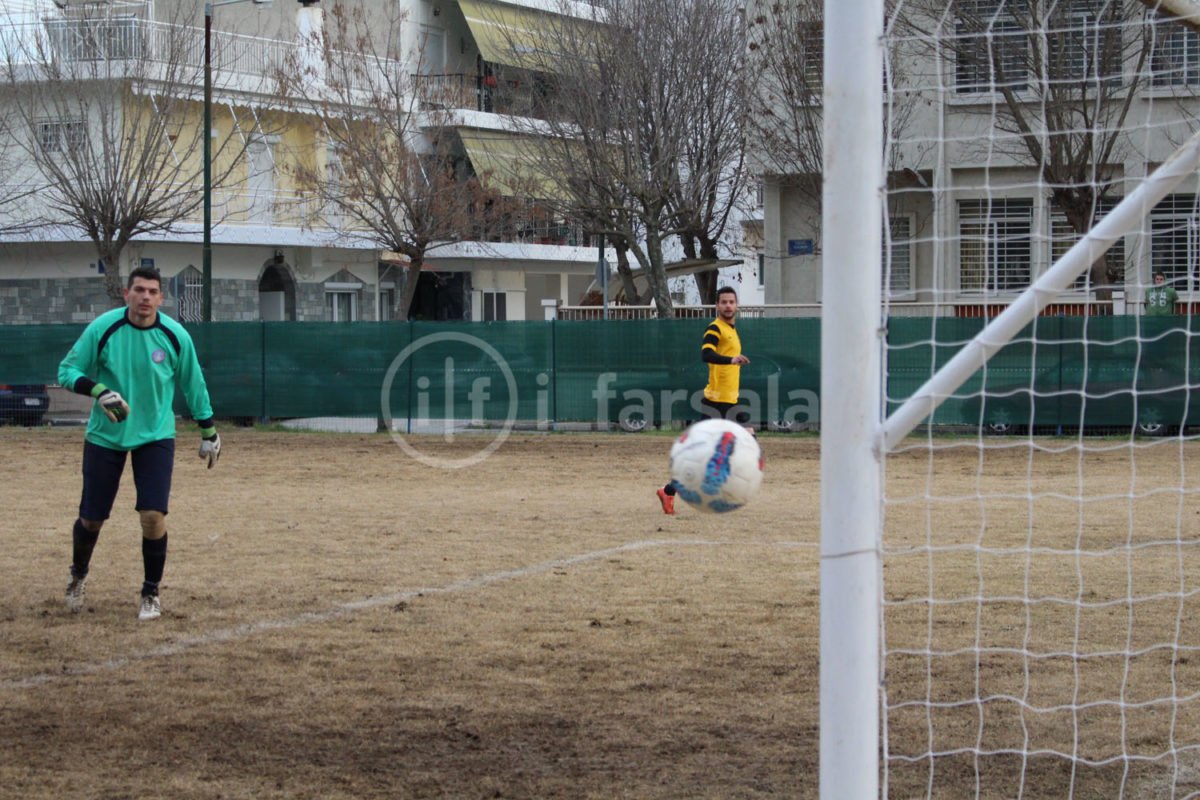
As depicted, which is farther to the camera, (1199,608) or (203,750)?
(1199,608)

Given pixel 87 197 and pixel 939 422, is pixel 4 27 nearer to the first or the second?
pixel 87 197

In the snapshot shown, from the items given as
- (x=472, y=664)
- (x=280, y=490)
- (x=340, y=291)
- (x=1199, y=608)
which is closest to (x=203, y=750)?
(x=472, y=664)

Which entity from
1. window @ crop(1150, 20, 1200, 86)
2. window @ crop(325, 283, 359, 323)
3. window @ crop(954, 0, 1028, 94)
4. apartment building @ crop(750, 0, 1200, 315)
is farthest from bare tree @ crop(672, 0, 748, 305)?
window @ crop(325, 283, 359, 323)

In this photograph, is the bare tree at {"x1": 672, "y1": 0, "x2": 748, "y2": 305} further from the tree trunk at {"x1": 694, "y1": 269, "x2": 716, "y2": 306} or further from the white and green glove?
the white and green glove

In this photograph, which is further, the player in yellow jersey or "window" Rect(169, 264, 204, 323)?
"window" Rect(169, 264, 204, 323)

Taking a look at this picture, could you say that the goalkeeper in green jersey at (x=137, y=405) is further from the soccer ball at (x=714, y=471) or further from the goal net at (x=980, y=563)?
the goal net at (x=980, y=563)

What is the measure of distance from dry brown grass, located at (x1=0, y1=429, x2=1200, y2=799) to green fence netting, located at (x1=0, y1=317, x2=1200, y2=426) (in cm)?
846

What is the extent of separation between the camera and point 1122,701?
5586mm

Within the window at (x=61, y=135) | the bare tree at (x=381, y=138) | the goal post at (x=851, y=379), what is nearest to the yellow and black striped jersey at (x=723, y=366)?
the goal post at (x=851, y=379)

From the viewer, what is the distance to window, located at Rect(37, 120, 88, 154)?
2902 cm

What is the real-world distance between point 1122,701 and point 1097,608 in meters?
1.89

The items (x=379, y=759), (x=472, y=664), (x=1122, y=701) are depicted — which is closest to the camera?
(x=379, y=759)

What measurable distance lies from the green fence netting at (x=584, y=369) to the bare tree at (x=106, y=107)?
6.24 meters

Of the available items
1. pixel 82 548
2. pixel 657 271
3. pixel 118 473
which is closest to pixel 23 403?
pixel 657 271
